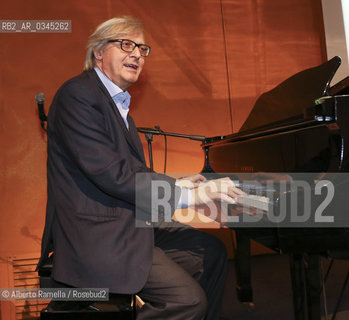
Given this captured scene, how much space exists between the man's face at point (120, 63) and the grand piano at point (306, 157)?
2.09ft

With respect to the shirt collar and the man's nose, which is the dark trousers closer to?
the shirt collar

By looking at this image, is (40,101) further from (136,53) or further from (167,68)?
(167,68)

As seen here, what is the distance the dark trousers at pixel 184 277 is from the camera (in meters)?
1.42

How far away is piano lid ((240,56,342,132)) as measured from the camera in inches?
77.4

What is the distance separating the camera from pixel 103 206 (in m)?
1.46

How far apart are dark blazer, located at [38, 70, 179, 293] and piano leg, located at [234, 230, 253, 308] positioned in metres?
1.32

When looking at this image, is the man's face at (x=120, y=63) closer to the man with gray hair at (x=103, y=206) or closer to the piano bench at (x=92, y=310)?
the man with gray hair at (x=103, y=206)

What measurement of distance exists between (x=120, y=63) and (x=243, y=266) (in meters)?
1.68

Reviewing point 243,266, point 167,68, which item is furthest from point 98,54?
point 167,68

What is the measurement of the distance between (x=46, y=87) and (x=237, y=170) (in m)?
2.38

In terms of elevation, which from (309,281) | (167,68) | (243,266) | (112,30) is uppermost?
(167,68)

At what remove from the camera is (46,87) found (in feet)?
12.1

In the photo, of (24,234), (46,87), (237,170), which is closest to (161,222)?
(237,170)

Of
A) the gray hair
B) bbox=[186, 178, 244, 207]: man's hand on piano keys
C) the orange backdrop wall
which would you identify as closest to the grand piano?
bbox=[186, 178, 244, 207]: man's hand on piano keys
